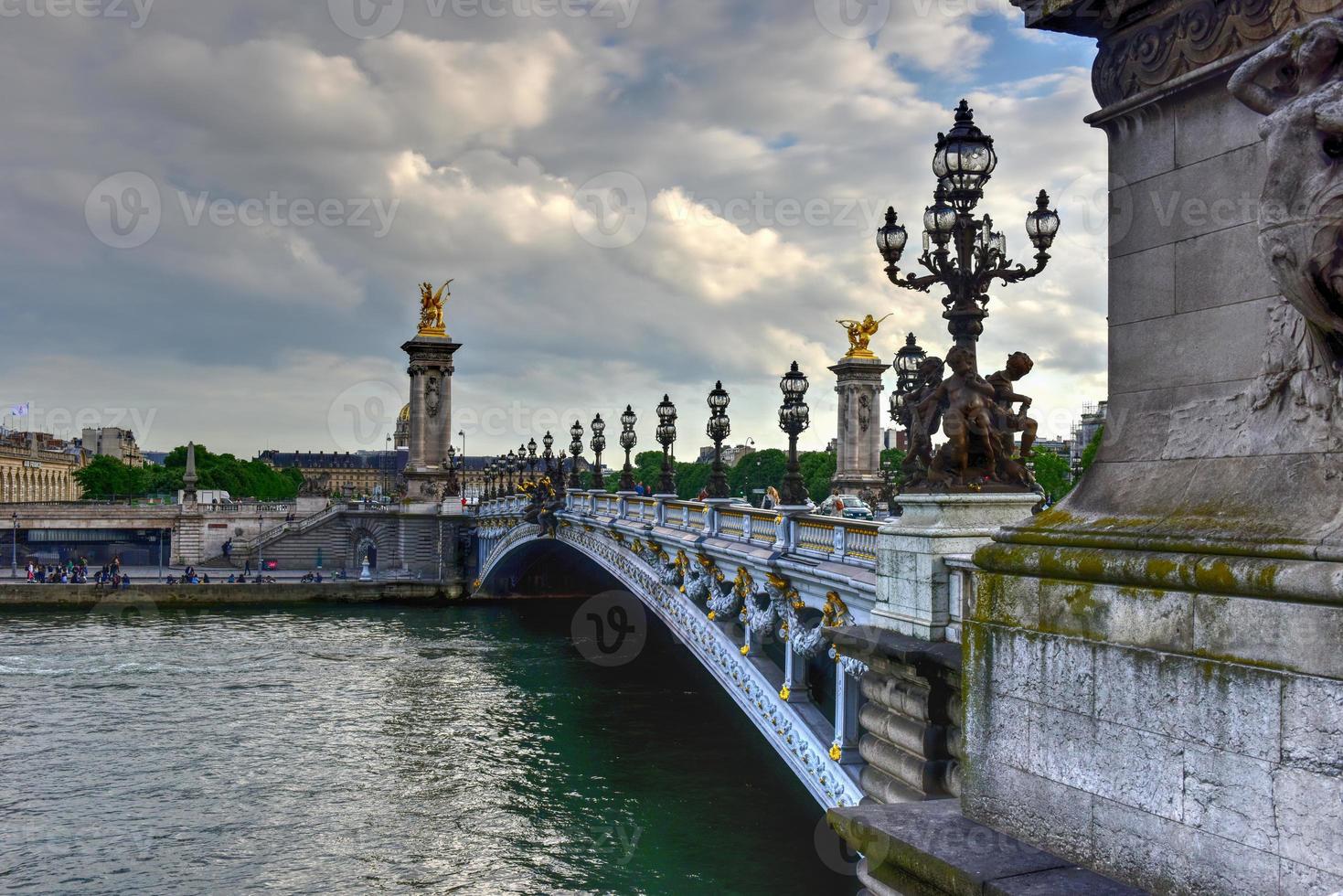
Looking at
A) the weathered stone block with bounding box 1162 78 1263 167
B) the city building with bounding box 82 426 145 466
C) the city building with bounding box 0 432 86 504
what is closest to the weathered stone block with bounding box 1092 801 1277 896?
the weathered stone block with bounding box 1162 78 1263 167

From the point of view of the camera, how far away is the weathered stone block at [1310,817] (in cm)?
376

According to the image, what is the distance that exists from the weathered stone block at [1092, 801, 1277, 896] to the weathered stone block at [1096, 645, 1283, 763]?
35cm

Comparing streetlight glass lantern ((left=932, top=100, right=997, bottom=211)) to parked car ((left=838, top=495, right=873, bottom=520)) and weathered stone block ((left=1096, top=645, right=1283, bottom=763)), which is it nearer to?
weathered stone block ((left=1096, top=645, right=1283, bottom=763))

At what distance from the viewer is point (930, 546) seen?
8.68 metres

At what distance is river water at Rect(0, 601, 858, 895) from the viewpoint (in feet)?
56.3

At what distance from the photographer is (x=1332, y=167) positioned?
3811 millimetres

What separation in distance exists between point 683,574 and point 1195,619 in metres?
17.7

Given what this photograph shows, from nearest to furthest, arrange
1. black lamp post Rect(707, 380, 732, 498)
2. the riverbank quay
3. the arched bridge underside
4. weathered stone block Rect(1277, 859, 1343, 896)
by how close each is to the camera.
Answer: weathered stone block Rect(1277, 859, 1343, 896), the arched bridge underside, black lamp post Rect(707, 380, 732, 498), the riverbank quay

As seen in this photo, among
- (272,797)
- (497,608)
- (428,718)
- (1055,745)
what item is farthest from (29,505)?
(1055,745)

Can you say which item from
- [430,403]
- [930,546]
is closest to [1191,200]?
[930,546]

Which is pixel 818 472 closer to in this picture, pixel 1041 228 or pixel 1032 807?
pixel 1041 228

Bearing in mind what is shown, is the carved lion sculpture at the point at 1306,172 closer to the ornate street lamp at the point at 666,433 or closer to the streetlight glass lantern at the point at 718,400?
the streetlight glass lantern at the point at 718,400
